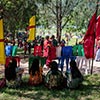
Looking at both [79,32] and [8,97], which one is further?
[79,32]

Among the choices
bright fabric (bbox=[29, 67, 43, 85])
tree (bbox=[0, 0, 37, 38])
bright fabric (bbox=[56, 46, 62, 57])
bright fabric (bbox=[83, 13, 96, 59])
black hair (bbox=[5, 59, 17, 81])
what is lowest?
bright fabric (bbox=[29, 67, 43, 85])

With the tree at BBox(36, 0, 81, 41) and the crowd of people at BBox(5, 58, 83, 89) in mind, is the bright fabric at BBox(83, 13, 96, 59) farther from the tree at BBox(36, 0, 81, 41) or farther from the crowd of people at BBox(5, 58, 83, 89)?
the tree at BBox(36, 0, 81, 41)

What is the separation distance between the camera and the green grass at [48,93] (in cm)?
1034

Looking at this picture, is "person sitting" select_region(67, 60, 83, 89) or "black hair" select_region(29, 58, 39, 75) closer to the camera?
"person sitting" select_region(67, 60, 83, 89)

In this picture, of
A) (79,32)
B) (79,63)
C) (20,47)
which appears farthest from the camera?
(79,32)

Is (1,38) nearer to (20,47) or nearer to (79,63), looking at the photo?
(79,63)

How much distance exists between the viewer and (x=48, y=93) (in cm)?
1077

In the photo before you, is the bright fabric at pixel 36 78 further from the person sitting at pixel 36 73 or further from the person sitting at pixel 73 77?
the person sitting at pixel 73 77

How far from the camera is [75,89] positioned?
11.1 m

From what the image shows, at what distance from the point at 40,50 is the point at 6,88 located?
6681 mm

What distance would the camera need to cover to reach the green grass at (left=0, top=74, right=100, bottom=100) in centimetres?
1034

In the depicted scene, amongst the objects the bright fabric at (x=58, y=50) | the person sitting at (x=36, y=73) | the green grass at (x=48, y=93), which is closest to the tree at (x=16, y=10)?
the bright fabric at (x=58, y=50)

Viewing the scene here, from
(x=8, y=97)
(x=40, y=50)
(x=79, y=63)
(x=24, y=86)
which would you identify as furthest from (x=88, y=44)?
(x=40, y=50)

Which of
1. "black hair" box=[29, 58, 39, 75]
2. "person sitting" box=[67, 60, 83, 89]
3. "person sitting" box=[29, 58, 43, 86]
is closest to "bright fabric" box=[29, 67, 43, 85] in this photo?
"person sitting" box=[29, 58, 43, 86]
